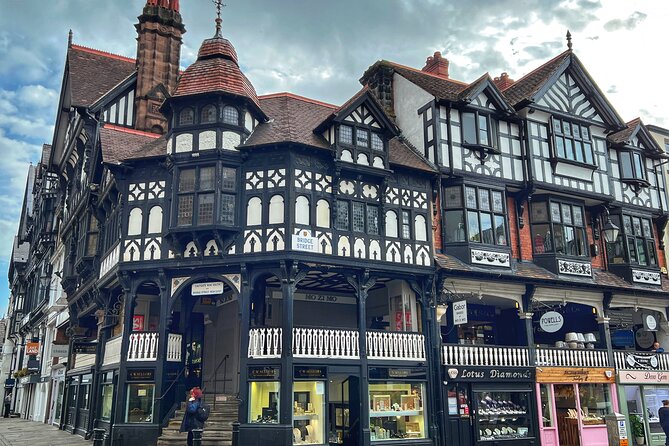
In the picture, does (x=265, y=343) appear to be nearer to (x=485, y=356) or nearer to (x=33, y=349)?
(x=485, y=356)

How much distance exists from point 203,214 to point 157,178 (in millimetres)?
2510

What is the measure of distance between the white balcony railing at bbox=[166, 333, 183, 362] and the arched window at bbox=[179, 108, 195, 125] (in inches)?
268

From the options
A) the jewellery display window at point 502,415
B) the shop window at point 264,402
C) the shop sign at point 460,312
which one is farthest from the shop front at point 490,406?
the shop window at point 264,402

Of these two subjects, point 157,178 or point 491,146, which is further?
point 491,146

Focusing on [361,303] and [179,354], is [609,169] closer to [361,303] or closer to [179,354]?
[361,303]

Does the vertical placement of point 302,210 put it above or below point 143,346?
above

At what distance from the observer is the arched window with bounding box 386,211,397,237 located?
1992cm

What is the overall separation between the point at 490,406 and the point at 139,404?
37.0 ft

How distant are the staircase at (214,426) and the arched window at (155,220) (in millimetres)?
5509

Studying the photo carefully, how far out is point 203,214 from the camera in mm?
18172

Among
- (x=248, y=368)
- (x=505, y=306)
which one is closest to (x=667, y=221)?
(x=505, y=306)

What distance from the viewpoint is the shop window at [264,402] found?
16.9m

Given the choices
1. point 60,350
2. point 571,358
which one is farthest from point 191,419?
point 60,350

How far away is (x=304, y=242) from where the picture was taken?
59.1 feet
